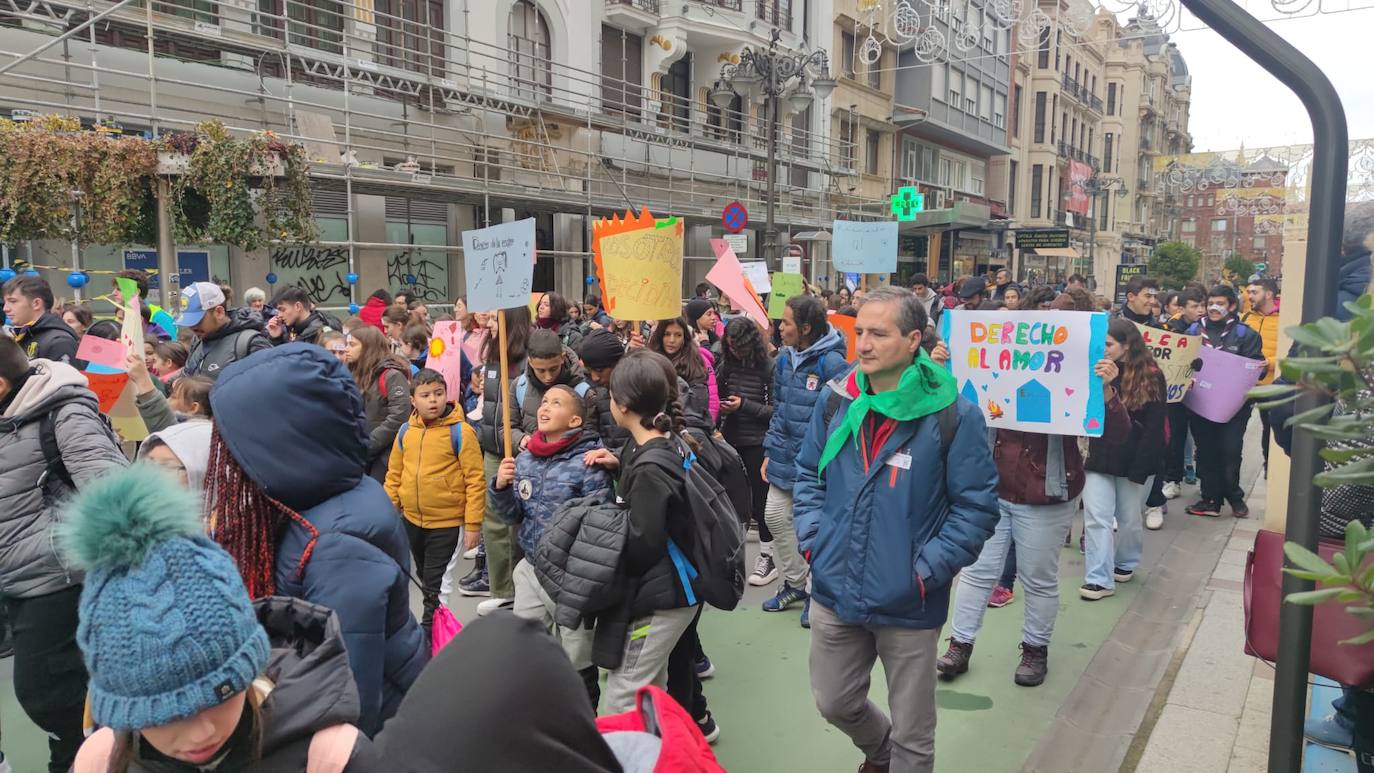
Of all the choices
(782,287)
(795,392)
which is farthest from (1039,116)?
(795,392)

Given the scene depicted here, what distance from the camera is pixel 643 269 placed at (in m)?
6.28

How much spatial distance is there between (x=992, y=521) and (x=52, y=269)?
38.8 feet

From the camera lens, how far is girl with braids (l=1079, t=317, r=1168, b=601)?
574 cm

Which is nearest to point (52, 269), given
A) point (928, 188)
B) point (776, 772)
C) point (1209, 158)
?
point (776, 772)

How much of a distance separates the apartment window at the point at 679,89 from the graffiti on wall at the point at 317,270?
36.9ft

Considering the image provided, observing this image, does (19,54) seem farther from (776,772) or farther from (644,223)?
(776,772)

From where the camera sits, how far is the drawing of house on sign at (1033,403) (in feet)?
14.7

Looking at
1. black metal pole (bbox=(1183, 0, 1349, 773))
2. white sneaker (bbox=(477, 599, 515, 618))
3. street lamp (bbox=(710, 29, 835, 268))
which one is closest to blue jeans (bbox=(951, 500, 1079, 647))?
black metal pole (bbox=(1183, 0, 1349, 773))

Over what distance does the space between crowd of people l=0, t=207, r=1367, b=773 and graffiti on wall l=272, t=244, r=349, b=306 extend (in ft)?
23.1

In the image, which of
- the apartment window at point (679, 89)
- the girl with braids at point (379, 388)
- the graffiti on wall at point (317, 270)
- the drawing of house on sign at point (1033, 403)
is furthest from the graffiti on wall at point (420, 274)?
the drawing of house on sign at point (1033, 403)

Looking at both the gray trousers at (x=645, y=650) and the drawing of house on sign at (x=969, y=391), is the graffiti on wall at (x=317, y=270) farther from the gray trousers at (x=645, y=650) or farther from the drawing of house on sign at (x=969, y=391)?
the gray trousers at (x=645, y=650)

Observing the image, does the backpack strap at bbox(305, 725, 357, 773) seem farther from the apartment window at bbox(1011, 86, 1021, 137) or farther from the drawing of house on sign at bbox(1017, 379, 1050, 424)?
the apartment window at bbox(1011, 86, 1021, 137)

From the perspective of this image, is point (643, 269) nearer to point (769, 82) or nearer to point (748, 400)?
point (748, 400)

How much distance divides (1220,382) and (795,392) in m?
4.45
